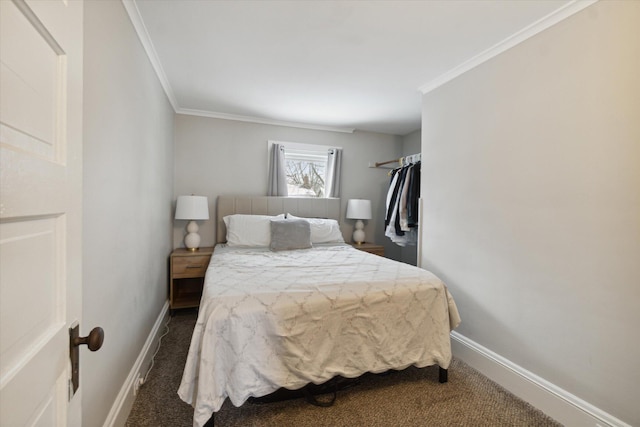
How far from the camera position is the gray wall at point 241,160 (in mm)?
3580

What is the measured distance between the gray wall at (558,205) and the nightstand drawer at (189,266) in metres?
2.54

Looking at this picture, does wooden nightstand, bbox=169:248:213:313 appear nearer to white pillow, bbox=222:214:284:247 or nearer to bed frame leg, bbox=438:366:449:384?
white pillow, bbox=222:214:284:247

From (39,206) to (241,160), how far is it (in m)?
3.46

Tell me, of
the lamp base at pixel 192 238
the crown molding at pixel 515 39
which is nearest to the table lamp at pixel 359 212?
the crown molding at pixel 515 39

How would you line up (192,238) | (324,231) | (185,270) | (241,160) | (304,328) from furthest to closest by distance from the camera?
(241,160)
(324,231)
(192,238)
(185,270)
(304,328)

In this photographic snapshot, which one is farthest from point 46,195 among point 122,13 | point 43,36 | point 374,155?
point 374,155

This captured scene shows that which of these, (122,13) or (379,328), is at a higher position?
(122,13)

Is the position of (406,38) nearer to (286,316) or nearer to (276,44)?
(276,44)

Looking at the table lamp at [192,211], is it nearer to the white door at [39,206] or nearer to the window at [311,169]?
the window at [311,169]

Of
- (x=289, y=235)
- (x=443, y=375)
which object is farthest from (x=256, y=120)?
(x=443, y=375)

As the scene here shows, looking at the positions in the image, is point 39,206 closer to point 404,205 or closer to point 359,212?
point 404,205

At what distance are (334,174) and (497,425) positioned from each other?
3.24 m

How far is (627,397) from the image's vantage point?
1.42 meters

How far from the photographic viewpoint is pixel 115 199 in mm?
1461
